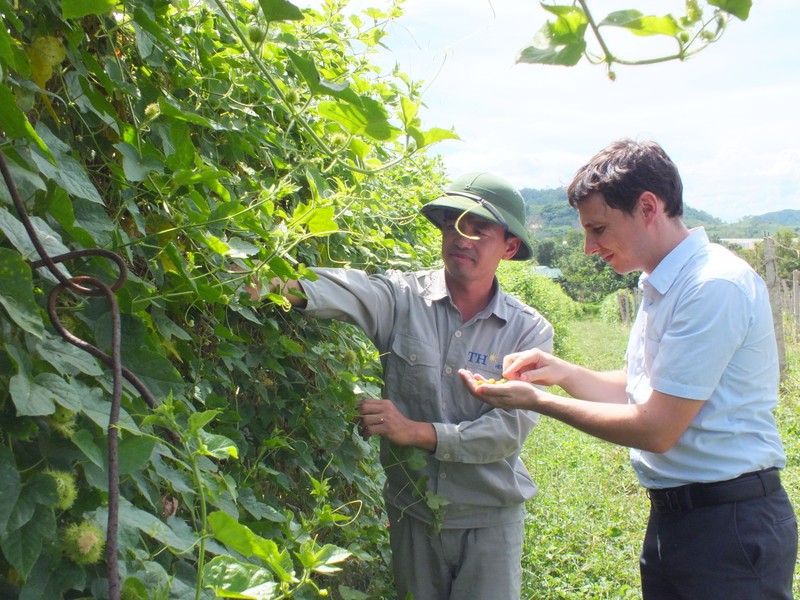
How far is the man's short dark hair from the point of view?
253 cm

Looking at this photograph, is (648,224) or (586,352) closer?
(648,224)

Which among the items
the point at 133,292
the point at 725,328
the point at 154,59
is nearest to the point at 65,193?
the point at 133,292

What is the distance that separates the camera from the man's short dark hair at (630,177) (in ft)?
8.31

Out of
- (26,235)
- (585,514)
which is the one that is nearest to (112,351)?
(26,235)

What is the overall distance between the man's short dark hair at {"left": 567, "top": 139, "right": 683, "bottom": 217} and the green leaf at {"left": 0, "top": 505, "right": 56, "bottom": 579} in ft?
6.81

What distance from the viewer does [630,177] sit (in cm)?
253

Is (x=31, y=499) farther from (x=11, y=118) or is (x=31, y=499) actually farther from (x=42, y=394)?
(x=11, y=118)

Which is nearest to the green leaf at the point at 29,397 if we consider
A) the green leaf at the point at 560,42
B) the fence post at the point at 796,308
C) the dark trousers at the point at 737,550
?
the green leaf at the point at 560,42

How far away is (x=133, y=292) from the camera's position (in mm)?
1331

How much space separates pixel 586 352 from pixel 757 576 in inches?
643

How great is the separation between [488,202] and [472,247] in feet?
0.51

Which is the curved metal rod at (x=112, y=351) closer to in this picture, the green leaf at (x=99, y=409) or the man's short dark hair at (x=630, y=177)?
the green leaf at (x=99, y=409)

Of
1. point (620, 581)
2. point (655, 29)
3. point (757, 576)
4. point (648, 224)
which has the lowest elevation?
point (620, 581)

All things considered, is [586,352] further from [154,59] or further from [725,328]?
[154,59]
